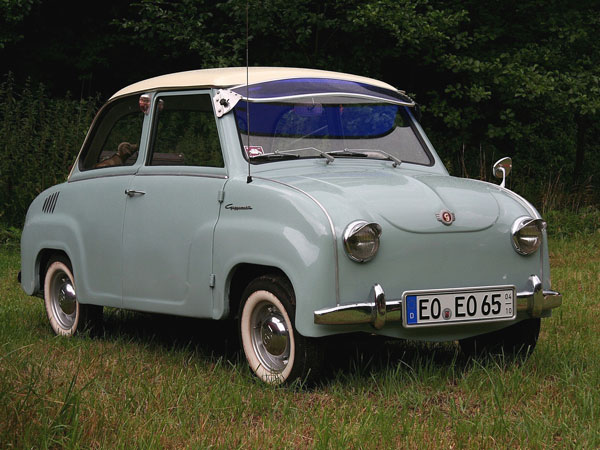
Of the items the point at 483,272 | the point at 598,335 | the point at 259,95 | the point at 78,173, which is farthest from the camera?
the point at 78,173

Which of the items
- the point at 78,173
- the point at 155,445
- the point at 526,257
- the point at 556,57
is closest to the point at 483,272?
the point at 526,257

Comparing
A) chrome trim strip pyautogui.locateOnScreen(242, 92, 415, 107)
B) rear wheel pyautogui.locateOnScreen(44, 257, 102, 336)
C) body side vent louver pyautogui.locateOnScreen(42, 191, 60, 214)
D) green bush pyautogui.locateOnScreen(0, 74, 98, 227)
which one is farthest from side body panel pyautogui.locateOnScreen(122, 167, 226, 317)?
green bush pyautogui.locateOnScreen(0, 74, 98, 227)

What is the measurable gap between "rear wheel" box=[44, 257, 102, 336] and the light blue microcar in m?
0.02

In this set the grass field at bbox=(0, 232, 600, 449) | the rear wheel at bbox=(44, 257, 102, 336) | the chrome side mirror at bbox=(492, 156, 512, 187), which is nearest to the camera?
the grass field at bbox=(0, 232, 600, 449)

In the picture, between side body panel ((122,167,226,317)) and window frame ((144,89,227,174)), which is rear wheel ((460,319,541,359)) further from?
window frame ((144,89,227,174))

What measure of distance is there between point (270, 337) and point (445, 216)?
43.7 inches

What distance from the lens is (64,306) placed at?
7004mm

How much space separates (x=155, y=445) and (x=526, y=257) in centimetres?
244

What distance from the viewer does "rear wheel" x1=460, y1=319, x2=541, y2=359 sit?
5.61 metres

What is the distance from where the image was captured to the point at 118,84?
779 inches

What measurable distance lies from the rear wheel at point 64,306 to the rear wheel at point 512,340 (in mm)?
2634

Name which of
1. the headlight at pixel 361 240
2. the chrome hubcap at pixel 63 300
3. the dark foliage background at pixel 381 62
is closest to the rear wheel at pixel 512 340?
the headlight at pixel 361 240

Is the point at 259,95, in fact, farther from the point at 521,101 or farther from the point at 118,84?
the point at 118,84

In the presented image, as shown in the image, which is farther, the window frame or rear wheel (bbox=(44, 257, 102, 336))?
rear wheel (bbox=(44, 257, 102, 336))
